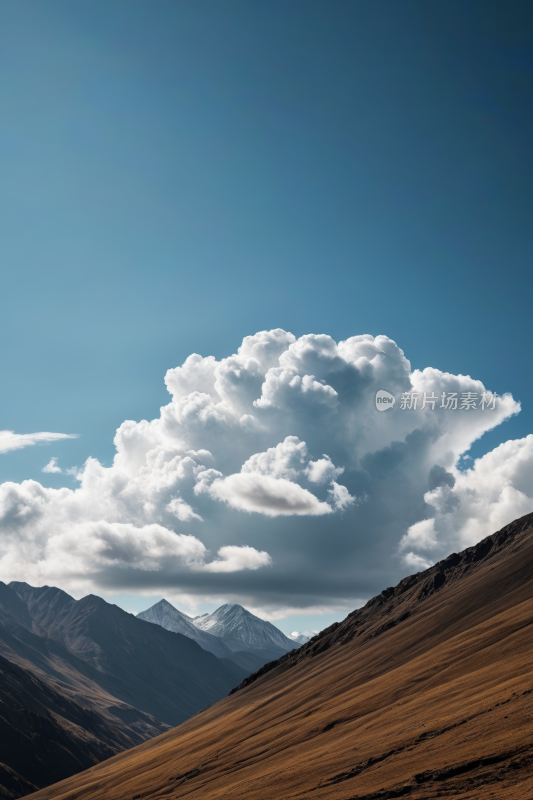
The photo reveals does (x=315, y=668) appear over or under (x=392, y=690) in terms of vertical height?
under

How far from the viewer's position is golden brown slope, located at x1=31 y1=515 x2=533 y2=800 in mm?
56625

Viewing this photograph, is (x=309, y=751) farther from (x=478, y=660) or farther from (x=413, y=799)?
(x=413, y=799)

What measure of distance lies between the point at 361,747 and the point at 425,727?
35.0 ft

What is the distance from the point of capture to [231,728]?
148 metres

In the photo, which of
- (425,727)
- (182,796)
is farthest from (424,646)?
(425,727)

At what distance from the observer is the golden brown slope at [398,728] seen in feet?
186

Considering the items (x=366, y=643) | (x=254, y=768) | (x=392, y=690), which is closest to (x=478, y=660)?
(x=392, y=690)

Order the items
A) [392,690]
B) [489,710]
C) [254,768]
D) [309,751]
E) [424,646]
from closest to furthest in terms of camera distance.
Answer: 1. [489,710]
2. [309,751]
3. [254,768]
4. [392,690]
5. [424,646]

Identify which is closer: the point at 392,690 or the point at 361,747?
the point at 361,747

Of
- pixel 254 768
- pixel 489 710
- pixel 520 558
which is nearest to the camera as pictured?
pixel 489 710

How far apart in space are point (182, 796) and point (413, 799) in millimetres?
62827

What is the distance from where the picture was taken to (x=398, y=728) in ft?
247

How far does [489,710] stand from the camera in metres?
64.1

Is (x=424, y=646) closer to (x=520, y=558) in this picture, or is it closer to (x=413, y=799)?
(x=520, y=558)
